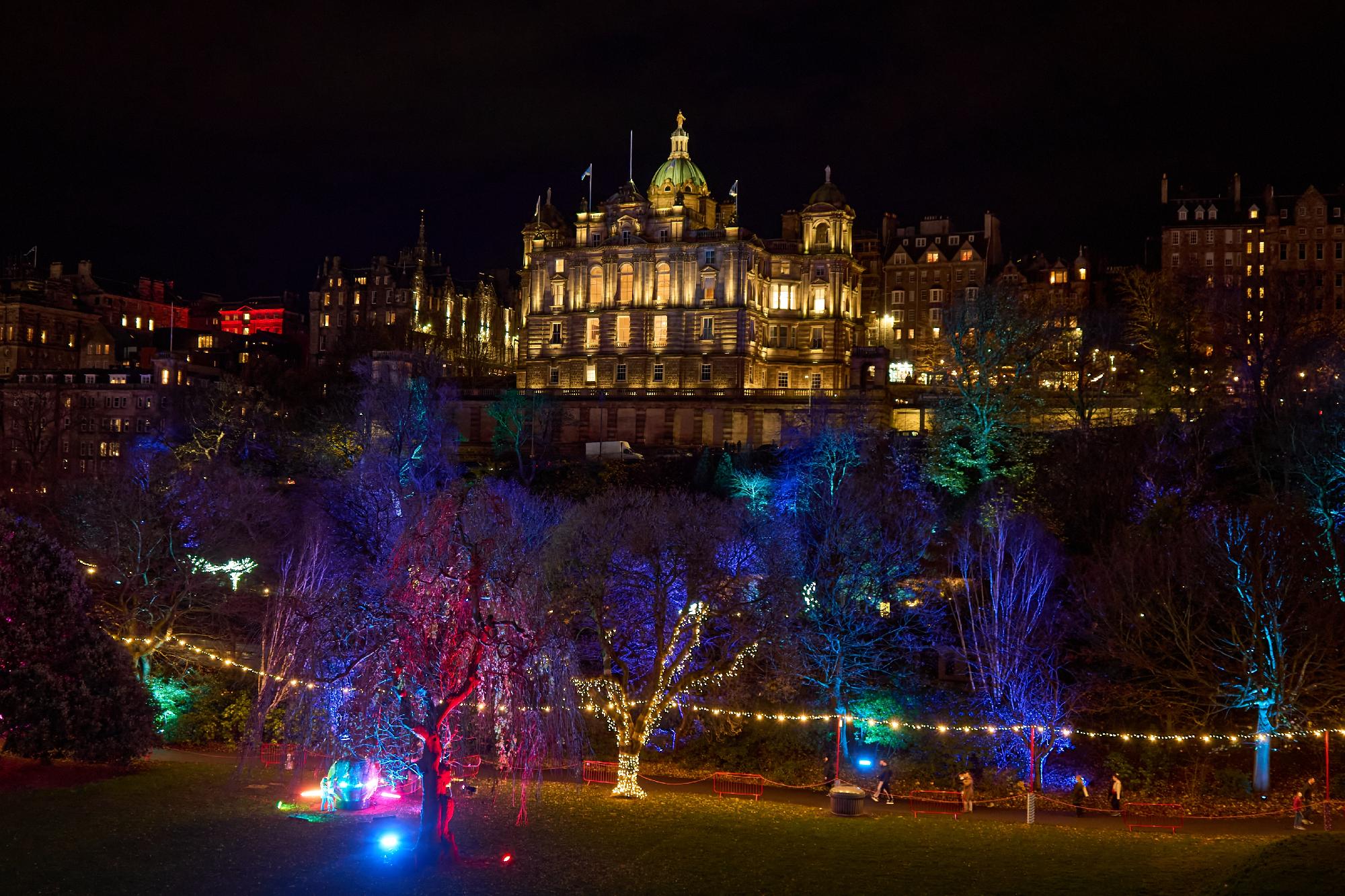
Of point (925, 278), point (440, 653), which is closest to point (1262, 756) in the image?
point (440, 653)

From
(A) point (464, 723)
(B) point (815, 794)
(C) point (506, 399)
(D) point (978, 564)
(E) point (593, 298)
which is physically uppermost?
(E) point (593, 298)

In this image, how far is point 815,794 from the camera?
40.8m

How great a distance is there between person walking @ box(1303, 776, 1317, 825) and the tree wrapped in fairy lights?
54.9ft

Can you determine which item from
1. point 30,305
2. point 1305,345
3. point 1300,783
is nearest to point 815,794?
point 1300,783

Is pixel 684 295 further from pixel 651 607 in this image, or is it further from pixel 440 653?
pixel 440 653

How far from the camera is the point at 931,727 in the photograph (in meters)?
43.4

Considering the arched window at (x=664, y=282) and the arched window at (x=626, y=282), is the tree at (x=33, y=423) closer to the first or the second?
the arched window at (x=626, y=282)

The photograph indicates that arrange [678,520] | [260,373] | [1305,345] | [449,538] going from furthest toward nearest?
[260,373]
[1305,345]
[678,520]
[449,538]

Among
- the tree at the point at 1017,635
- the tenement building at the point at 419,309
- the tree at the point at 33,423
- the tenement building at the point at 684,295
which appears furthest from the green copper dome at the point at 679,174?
the tree at the point at 1017,635

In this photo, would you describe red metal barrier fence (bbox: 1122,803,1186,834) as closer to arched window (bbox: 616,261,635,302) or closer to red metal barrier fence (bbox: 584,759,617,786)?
red metal barrier fence (bbox: 584,759,617,786)

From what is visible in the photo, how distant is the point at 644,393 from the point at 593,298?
1474 centimetres

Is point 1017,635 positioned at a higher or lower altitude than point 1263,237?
lower

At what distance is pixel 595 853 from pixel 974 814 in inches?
530

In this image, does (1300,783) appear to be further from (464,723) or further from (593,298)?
(593,298)
